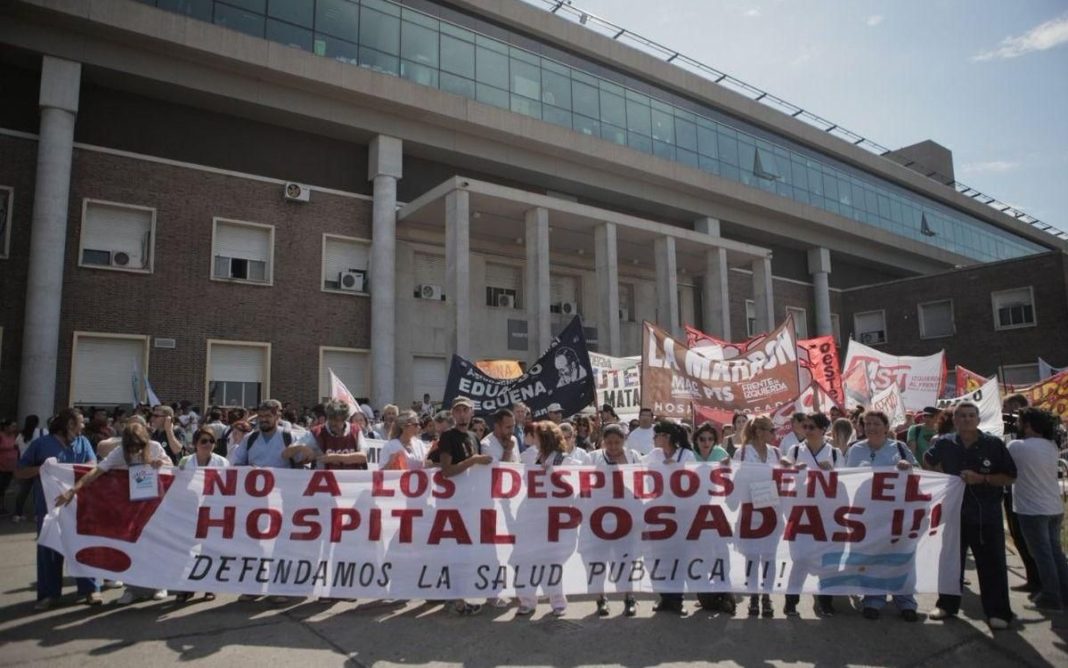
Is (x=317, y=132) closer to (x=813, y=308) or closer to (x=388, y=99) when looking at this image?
(x=388, y=99)

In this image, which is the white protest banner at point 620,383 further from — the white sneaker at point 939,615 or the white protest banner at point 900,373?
the white sneaker at point 939,615

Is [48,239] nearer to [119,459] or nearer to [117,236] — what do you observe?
[117,236]

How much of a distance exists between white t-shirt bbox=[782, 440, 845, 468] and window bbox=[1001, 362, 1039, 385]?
33909 mm

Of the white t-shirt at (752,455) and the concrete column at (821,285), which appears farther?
the concrete column at (821,285)

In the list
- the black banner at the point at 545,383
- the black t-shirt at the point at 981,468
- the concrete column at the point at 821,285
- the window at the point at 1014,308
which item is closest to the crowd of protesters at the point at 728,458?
the black t-shirt at the point at 981,468

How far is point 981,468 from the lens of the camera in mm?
6312

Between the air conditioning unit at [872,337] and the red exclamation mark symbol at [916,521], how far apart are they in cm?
3619

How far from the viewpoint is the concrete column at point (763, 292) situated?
1212 inches

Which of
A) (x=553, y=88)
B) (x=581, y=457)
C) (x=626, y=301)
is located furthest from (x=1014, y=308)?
(x=581, y=457)

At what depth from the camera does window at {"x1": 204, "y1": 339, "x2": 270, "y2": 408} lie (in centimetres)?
2012

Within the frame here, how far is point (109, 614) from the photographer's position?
6504 mm

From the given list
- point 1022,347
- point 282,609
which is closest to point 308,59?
point 282,609

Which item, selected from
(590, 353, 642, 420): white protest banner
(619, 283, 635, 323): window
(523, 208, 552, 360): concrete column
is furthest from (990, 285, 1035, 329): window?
(590, 353, 642, 420): white protest banner

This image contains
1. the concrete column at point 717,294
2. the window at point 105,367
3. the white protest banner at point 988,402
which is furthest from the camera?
the concrete column at point 717,294
